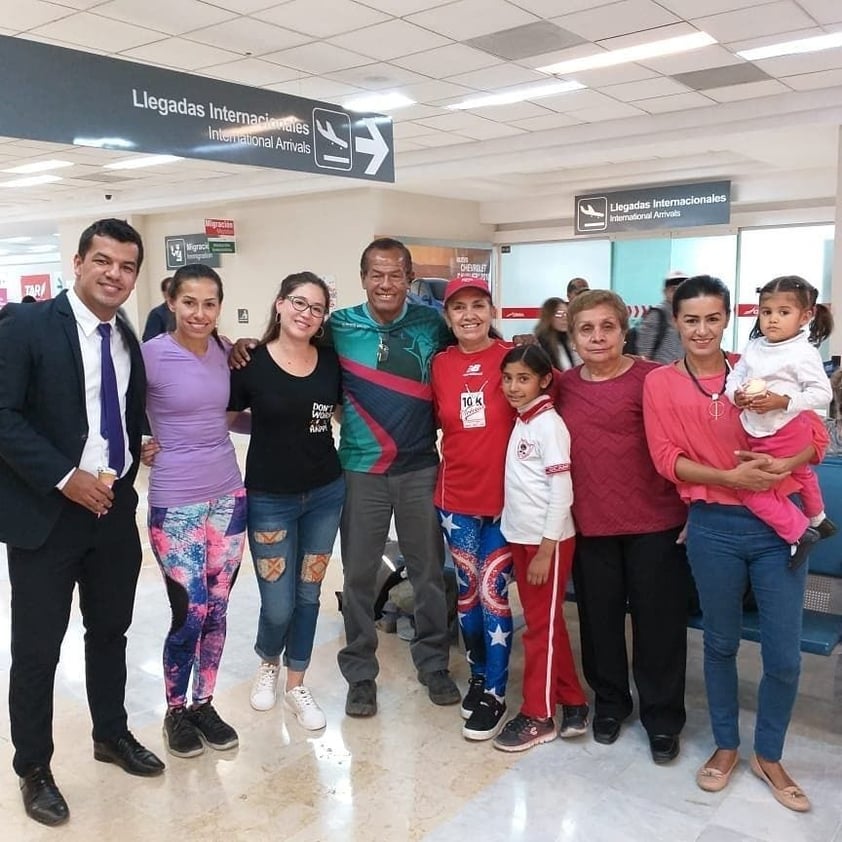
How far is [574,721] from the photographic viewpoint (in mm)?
2857

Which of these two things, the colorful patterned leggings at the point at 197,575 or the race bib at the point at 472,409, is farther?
the race bib at the point at 472,409

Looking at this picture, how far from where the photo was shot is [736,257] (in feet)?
36.2

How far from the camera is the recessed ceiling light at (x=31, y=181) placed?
34.4ft

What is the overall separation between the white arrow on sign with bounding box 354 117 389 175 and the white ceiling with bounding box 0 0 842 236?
0.45 metres

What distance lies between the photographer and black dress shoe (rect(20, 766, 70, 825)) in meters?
2.41

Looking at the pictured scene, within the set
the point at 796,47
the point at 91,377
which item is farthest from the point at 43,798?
the point at 796,47

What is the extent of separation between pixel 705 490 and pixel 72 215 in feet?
43.7

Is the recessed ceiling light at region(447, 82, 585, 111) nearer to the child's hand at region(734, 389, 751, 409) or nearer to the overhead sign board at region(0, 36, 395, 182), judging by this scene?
the overhead sign board at region(0, 36, 395, 182)

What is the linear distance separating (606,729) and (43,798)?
1.76 metres

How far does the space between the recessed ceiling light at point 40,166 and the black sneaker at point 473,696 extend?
861cm

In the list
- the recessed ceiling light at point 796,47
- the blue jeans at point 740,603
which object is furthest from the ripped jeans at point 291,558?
the recessed ceiling light at point 796,47

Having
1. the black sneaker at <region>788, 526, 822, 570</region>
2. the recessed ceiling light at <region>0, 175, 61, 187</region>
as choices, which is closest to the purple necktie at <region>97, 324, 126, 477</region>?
the black sneaker at <region>788, 526, 822, 570</region>

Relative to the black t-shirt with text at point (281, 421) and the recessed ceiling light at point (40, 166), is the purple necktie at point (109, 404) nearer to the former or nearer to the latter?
the black t-shirt with text at point (281, 421)

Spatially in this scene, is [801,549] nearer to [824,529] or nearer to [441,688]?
[824,529]
